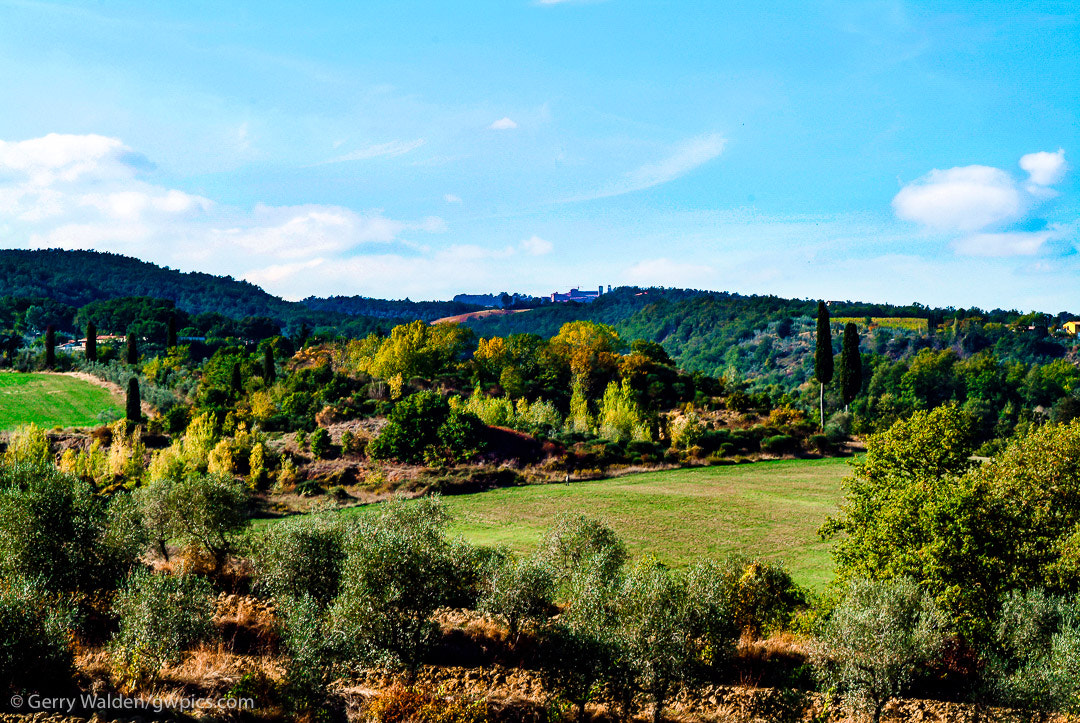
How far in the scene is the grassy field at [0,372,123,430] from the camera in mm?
68062

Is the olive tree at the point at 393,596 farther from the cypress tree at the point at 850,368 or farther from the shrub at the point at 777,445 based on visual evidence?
the cypress tree at the point at 850,368

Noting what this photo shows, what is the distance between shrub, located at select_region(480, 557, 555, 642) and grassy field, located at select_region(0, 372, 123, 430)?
6024cm

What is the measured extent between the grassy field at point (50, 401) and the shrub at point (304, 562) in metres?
54.4

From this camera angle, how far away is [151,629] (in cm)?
1750

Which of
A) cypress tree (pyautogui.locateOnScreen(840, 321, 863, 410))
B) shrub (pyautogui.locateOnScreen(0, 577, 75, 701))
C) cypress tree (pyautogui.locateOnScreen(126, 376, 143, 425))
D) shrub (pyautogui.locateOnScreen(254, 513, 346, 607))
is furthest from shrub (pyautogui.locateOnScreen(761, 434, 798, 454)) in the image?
cypress tree (pyautogui.locateOnScreen(126, 376, 143, 425))

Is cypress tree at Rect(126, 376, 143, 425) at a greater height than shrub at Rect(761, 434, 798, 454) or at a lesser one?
greater

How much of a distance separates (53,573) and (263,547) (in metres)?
5.60

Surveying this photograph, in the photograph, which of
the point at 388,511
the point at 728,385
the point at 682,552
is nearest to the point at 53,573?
the point at 388,511

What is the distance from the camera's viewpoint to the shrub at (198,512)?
2447 cm

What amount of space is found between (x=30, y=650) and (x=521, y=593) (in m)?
11.0

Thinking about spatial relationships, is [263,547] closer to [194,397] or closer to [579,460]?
[579,460]

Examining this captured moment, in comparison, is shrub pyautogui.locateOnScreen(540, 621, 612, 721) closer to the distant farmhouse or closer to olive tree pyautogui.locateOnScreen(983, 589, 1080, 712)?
olive tree pyautogui.locateOnScreen(983, 589, 1080, 712)

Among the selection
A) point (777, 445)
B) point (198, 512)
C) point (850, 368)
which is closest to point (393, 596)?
point (198, 512)

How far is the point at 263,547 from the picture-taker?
22828 millimetres
